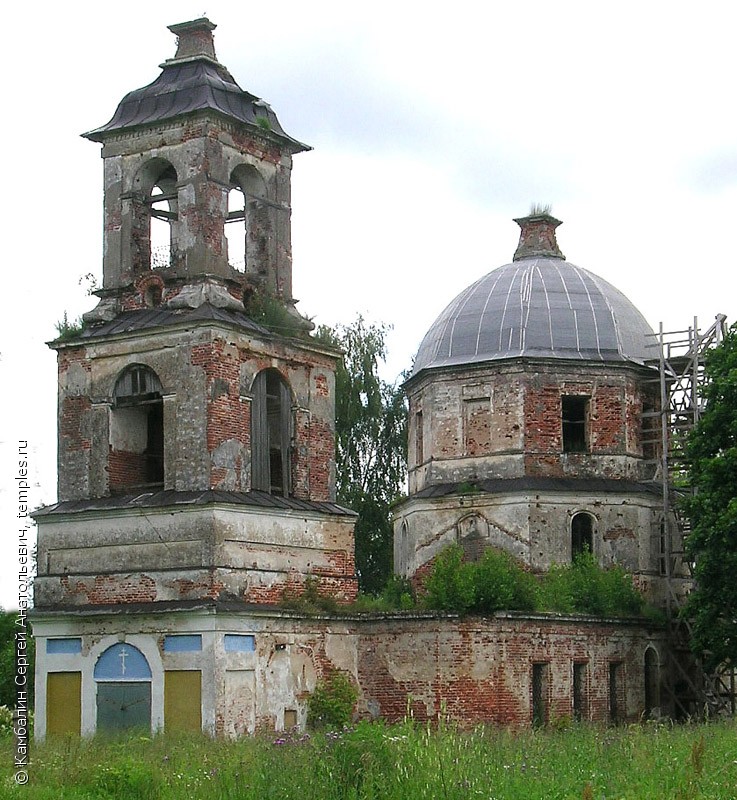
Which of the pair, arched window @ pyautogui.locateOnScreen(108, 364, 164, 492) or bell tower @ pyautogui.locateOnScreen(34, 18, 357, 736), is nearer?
bell tower @ pyautogui.locateOnScreen(34, 18, 357, 736)

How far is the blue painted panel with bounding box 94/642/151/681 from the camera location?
21.3 m

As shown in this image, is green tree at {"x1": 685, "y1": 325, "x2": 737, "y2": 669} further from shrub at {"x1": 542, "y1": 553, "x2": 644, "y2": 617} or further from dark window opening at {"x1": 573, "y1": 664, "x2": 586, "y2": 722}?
dark window opening at {"x1": 573, "y1": 664, "x2": 586, "y2": 722}

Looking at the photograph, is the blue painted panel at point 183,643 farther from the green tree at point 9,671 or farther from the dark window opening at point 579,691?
the green tree at point 9,671

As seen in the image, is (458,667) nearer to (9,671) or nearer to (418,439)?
(418,439)

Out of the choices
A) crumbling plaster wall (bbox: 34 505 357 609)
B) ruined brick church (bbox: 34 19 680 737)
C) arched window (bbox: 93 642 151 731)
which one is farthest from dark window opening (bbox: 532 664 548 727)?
arched window (bbox: 93 642 151 731)

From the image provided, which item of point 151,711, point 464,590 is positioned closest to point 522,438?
point 464,590

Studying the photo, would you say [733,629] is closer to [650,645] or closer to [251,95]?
[650,645]

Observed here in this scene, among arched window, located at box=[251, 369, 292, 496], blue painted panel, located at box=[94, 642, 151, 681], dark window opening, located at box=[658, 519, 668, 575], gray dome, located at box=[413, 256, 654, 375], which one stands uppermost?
gray dome, located at box=[413, 256, 654, 375]

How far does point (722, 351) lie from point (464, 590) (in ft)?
22.6

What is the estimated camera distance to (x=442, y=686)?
22.8 meters

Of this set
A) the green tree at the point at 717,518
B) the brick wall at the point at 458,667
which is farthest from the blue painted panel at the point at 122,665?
the green tree at the point at 717,518

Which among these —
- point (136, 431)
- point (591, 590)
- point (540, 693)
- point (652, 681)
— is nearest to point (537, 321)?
point (591, 590)

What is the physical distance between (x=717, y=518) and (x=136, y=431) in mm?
10061

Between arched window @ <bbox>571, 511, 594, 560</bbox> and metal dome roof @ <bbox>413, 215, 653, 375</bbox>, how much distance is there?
3292 mm
